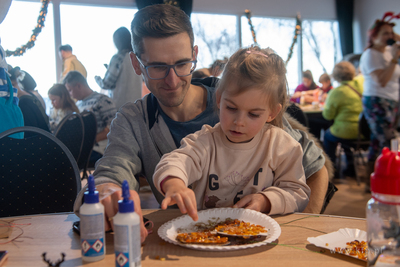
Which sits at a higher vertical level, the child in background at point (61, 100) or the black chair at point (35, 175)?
the child in background at point (61, 100)

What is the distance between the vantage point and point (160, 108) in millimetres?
1417

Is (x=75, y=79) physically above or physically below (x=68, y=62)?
below

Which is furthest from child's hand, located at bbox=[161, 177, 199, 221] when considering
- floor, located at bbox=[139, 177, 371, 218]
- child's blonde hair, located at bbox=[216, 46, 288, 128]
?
floor, located at bbox=[139, 177, 371, 218]

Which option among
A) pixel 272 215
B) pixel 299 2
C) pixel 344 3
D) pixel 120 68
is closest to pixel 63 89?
pixel 120 68

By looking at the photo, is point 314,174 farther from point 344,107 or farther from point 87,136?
point 344,107

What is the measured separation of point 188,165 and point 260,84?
1.14 ft

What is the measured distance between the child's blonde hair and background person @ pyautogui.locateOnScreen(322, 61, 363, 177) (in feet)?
10.6

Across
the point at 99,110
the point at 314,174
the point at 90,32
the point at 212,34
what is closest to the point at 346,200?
the point at 314,174

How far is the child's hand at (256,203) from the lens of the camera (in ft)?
3.36

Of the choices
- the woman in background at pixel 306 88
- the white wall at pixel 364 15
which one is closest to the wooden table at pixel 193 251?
the woman in background at pixel 306 88

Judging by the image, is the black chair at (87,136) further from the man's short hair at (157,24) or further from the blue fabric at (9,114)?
the man's short hair at (157,24)

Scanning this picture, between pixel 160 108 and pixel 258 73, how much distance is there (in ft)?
1.52

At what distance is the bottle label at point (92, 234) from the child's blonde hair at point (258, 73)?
24.1 inches

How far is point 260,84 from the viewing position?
44.1 inches
